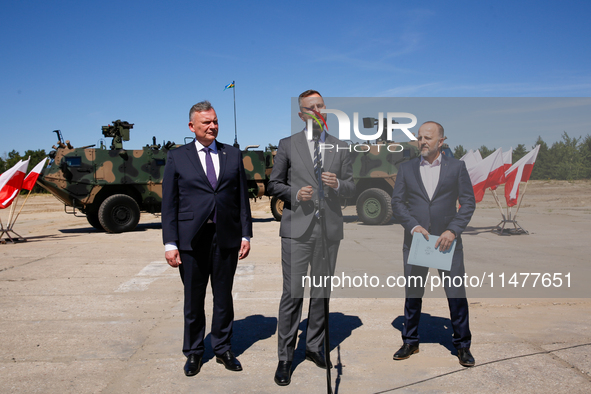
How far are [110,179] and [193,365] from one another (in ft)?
38.8

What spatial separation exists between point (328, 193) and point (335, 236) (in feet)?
1.04

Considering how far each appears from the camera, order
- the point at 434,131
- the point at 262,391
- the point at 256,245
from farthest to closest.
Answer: the point at 256,245 < the point at 434,131 < the point at 262,391

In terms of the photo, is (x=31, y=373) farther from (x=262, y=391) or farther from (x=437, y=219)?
(x=437, y=219)

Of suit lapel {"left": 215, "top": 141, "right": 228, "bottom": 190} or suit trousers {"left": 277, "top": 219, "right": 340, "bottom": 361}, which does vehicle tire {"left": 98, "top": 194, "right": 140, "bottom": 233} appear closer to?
suit lapel {"left": 215, "top": 141, "right": 228, "bottom": 190}

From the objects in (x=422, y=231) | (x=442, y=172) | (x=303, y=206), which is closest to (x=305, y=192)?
(x=303, y=206)

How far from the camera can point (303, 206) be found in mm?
3207

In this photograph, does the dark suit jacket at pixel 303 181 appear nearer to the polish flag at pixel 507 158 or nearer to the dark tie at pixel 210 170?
the dark tie at pixel 210 170

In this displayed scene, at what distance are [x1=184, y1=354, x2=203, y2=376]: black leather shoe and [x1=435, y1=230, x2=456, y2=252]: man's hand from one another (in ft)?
5.89

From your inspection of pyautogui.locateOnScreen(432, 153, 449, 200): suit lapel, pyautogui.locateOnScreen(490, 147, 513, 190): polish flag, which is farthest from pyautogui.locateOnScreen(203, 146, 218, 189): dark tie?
pyautogui.locateOnScreen(490, 147, 513, 190): polish flag

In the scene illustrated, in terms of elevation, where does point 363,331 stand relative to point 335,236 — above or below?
below

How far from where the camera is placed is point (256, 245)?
10188 millimetres

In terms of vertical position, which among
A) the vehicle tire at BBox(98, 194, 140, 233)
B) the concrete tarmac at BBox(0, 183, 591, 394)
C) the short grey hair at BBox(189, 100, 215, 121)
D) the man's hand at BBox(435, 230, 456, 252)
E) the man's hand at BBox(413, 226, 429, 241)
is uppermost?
the short grey hair at BBox(189, 100, 215, 121)

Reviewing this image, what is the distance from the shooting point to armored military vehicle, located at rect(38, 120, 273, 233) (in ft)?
44.3

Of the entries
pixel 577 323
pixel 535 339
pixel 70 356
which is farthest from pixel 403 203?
pixel 70 356
